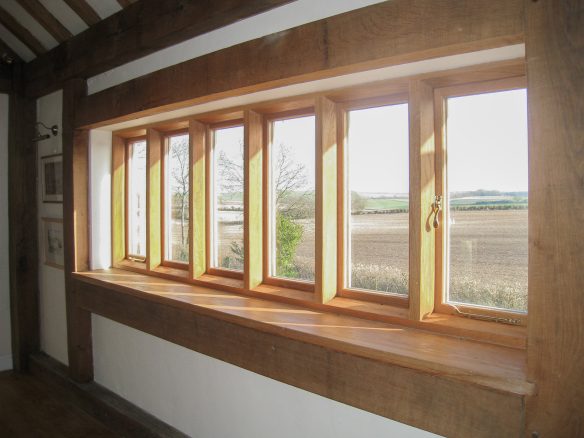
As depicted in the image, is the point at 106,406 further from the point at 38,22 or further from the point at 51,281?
the point at 38,22

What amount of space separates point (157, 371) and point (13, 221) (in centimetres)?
212

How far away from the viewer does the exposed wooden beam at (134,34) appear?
7.62 feet

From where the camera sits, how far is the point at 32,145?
413 centimetres

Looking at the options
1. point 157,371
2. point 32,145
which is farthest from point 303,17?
point 32,145

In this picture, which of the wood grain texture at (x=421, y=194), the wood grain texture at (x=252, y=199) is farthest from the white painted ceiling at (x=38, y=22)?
the wood grain texture at (x=421, y=194)

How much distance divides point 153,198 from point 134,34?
108 cm

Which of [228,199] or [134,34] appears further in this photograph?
[228,199]

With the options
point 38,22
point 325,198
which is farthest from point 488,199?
point 38,22

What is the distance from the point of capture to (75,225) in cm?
354

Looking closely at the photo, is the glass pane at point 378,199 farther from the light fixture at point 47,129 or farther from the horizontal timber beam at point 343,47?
the light fixture at point 47,129

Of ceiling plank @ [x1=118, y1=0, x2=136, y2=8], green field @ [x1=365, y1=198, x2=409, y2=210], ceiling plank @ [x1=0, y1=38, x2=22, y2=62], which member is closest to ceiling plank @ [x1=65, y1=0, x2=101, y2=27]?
ceiling plank @ [x1=118, y1=0, x2=136, y2=8]

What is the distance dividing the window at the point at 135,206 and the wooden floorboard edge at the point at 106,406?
0.99 meters

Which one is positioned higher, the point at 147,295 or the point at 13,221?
the point at 13,221

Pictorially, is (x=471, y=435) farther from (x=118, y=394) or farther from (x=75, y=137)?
(x=75, y=137)
